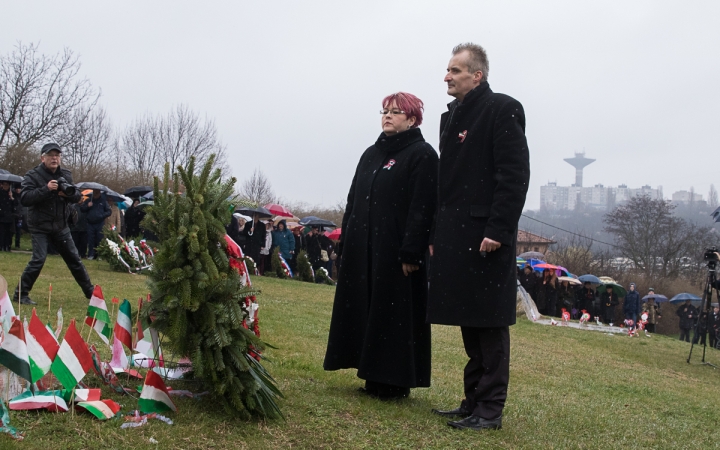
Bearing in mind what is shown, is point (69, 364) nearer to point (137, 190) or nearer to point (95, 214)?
point (95, 214)

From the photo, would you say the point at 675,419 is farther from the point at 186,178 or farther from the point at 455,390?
the point at 186,178

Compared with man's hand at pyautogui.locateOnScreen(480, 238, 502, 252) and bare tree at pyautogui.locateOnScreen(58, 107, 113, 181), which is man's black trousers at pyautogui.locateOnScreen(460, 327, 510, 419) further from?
bare tree at pyautogui.locateOnScreen(58, 107, 113, 181)

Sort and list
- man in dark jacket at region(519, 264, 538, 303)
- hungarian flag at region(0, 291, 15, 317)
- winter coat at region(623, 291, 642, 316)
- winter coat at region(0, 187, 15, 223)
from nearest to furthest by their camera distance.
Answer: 1. hungarian flag at region(0, 291, 15, 317)
2. winter coat at region(0, 187, 15, 223)
3. man in dark jacket at region(519, 264, 538, 303)
4. winter coat at region(623, 291, 642, 316)

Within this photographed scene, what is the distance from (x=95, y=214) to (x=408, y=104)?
1523cm

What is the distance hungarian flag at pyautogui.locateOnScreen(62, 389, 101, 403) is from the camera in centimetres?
400

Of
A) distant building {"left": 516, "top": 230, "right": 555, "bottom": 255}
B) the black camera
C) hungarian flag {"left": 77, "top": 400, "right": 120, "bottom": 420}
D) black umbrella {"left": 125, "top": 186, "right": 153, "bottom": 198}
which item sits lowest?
hungarian flag {"left": 77, "top": 400, "right": 120, "bottom": 420}

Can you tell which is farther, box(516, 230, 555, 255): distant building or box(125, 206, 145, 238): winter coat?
box(516, 230, 555, 255): distant building

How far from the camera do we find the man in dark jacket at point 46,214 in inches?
340

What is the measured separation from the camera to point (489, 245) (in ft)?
14.8

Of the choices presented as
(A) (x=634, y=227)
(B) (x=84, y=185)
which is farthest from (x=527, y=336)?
(A) (x=634, y=227)

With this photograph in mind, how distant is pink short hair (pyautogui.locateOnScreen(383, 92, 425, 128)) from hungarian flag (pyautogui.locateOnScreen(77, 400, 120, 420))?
2865 millimetres

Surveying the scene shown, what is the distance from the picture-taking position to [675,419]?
258 inches

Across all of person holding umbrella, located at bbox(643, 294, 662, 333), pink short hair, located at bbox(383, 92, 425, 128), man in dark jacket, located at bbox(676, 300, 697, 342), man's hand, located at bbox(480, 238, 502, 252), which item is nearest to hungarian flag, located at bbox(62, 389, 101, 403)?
man's hand, located at bbox(480, 238, 502, 252)

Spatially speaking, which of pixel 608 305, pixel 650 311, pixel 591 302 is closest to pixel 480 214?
pixel 608 305
